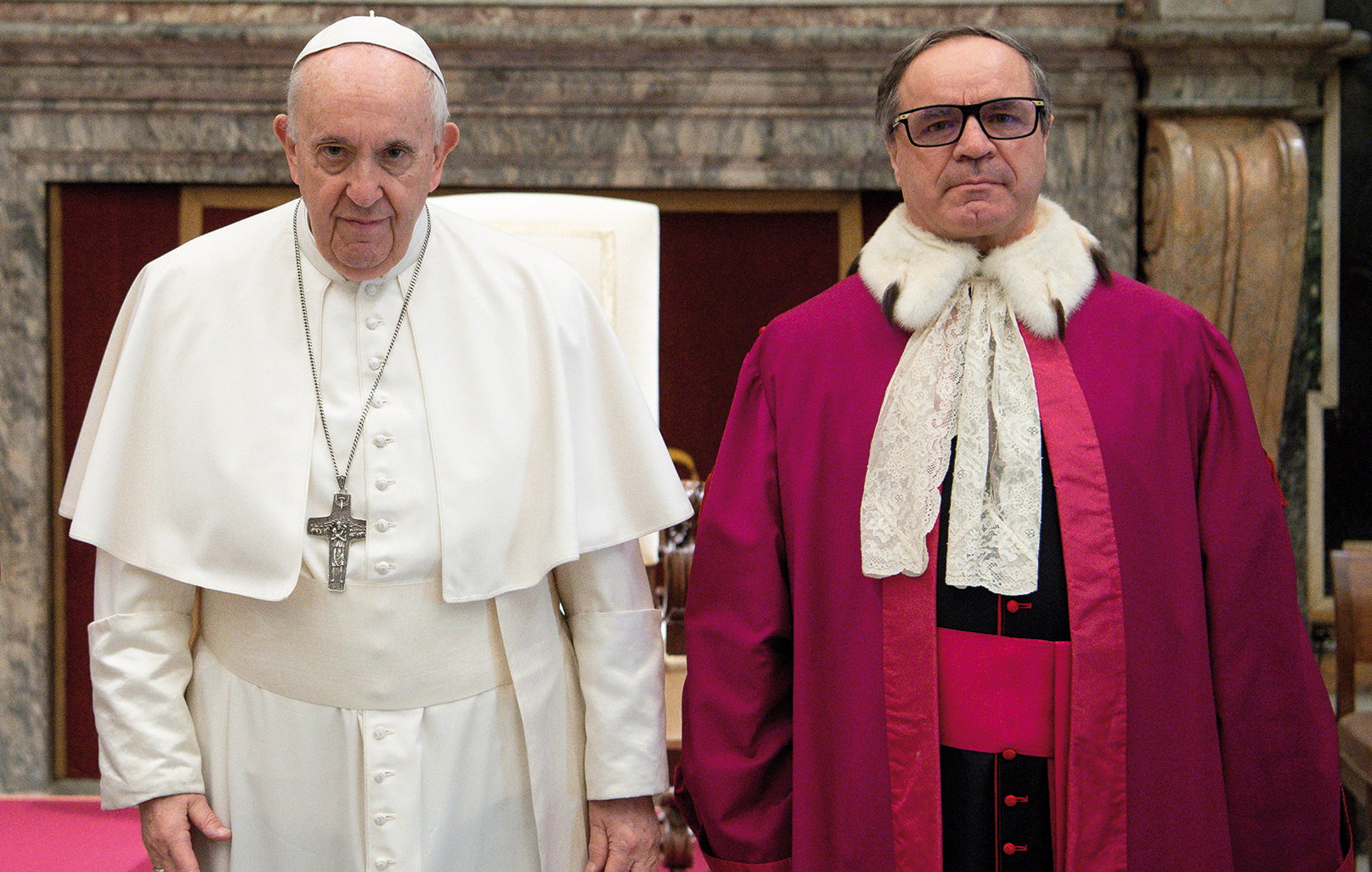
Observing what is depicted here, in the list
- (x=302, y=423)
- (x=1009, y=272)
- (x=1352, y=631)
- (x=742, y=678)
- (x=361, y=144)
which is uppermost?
(x=361, y=144)

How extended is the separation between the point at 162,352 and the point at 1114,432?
4.33 feet

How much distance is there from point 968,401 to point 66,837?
2102 millimetres

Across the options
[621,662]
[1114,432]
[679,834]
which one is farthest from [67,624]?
[1114,432]

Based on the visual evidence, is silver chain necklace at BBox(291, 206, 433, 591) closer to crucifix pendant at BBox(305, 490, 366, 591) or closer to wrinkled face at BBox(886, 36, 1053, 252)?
crucifix pendant at BBox(305, 490, 366, 591)

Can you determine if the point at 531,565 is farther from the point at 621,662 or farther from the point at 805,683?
the point at 805,683

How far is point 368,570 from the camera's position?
1731mm

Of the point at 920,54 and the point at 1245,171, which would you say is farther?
the point at 1245,171

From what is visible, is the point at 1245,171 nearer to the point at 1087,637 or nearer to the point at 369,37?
the point at 1087,637

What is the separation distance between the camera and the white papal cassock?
1.72 m

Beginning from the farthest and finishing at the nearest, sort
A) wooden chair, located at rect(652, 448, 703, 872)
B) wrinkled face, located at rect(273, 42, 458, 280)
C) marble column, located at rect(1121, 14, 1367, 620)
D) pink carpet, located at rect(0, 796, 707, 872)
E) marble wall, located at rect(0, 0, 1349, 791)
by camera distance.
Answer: marble wall, located at rect(0, 0, 1349, 791) → marble column, located at rect(1121, 14, 1367, 620) → wooden chair, located at rect(652, 448, 703, 872) → pink carpet, located at rect(0, 796, 707, 872) → wrinkled face, located at rect(273, 42, 458, 280)

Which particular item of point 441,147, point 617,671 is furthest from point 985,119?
point 617,671

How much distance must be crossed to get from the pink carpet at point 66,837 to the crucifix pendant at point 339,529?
42.4 inches

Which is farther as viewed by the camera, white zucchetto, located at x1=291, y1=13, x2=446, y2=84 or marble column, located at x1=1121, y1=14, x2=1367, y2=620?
marble column, located at x1=1121, y1=14, x2=1367, y2=620

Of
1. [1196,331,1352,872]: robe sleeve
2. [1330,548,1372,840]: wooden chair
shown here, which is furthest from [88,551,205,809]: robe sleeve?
[1330,548,1372,840]: wooden chair
